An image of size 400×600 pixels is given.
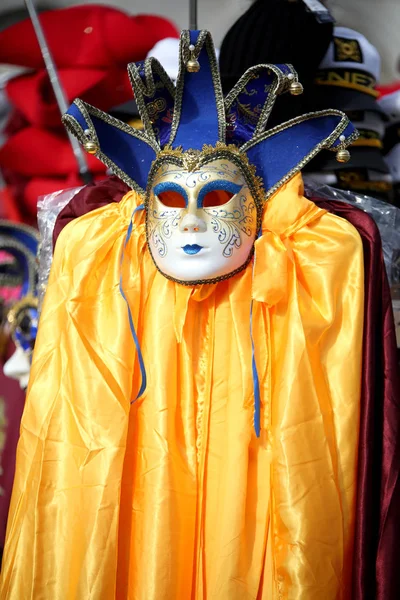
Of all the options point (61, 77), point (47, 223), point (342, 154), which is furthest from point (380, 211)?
point (61, 77)

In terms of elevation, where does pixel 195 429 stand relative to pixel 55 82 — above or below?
below

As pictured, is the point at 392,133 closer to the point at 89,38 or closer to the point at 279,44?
the point at 279,44

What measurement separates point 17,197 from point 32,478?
0.99 meters

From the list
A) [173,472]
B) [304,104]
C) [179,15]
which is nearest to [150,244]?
[173,472]

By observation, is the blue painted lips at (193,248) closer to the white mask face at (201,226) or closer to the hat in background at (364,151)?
the white mask face at (201,226)

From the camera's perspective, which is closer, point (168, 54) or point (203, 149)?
point (203, 149)

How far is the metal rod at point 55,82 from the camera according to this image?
61.7 inches

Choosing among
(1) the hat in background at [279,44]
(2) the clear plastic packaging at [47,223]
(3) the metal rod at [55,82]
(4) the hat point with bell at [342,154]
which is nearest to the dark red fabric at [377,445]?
(4) the hat point with bell at [342,154]

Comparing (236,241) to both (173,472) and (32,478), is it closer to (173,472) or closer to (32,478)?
(173,472)

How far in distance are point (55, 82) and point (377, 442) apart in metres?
1.19

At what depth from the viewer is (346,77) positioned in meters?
1.38

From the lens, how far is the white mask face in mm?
999

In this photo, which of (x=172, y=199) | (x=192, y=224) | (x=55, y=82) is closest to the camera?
(x=192, y=224)

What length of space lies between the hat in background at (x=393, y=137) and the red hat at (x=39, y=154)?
0.82m
